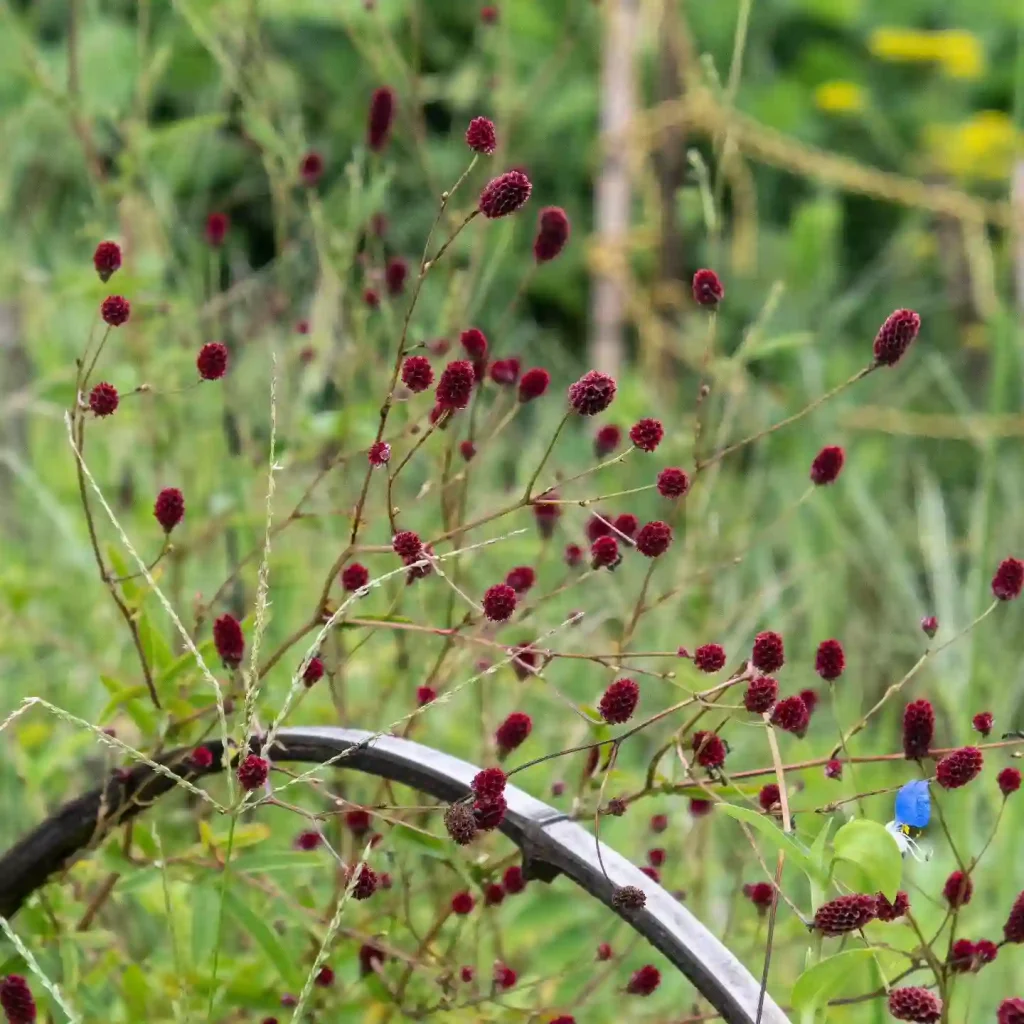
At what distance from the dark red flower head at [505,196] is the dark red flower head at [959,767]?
1.02 ft

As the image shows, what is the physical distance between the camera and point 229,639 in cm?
71

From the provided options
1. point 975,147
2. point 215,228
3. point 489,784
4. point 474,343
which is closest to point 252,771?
point 489,784

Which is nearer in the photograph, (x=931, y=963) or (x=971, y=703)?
(x=931, y=963)

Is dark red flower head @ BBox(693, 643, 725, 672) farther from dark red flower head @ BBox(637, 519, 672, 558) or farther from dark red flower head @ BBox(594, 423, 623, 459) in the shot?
dark red flower head @ BBox(594, 423, 623, 459)

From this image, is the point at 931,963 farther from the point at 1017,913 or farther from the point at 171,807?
the point at 171,807

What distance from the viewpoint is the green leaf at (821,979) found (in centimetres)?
56

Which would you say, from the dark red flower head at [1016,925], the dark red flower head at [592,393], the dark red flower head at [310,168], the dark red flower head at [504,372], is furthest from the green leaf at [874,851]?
the dark red flower head at [310,168]

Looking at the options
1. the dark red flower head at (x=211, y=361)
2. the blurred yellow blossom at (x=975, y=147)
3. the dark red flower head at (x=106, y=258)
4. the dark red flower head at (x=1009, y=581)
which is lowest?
the dark red flower head at (x=211, y=361)

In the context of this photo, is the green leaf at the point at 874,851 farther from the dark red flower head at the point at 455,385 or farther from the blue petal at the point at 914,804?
the dark red flower head at the point at 455,385

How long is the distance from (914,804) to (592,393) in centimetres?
23

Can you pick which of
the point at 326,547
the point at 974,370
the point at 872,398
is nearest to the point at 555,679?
the point at 326,547

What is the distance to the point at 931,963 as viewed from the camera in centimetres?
60

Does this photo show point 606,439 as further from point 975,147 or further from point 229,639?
point 975,147

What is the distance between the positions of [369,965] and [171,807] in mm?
480
